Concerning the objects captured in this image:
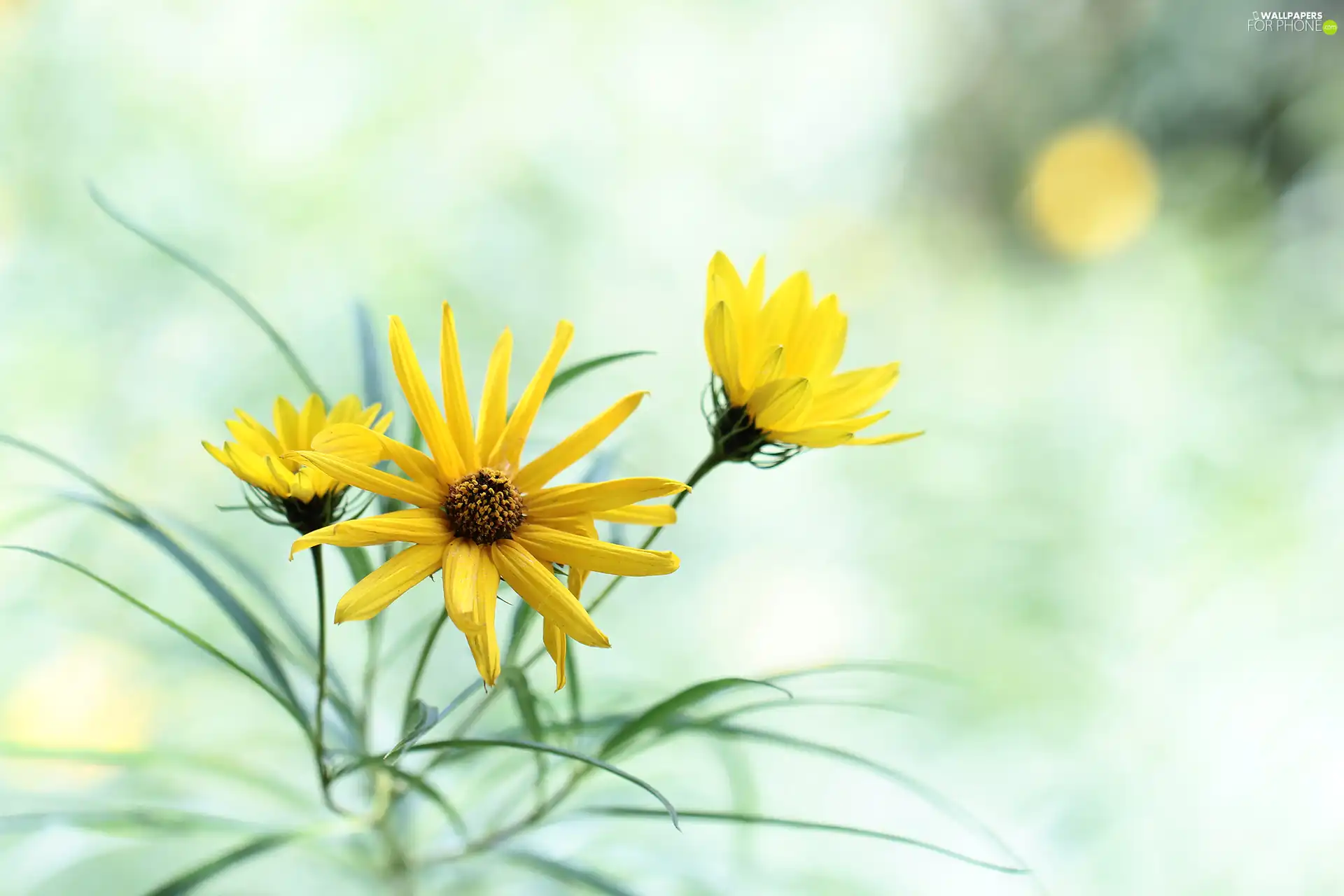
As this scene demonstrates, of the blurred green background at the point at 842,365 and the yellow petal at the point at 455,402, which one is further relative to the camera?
the blurred green background at the point at 842,365

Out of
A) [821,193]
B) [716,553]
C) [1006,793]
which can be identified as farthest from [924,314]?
[1006,793]

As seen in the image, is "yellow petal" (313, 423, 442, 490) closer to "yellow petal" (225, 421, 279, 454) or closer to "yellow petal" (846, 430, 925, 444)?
"yellow petal" (225, 421, 279, 454)

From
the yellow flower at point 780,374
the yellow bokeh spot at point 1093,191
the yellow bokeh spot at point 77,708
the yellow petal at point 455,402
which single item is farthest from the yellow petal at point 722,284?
the yellow bokeh spot at point 1093,191

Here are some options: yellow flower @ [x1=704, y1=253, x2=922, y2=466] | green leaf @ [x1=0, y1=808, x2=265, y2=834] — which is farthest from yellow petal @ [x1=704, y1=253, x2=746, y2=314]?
green leaf @ [x1=0, y1=808, x2=265, y2=834]

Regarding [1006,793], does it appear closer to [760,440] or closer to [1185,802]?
[1185,802]

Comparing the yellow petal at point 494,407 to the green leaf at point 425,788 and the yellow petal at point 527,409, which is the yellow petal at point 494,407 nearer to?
the yellow petal at point 527,409

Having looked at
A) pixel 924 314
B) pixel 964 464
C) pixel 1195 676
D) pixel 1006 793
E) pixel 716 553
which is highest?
pixel 924 314
